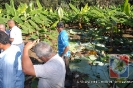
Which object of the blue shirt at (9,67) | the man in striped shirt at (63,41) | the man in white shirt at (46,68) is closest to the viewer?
the man in white shirt at (46,68)

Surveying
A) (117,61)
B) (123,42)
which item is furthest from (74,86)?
(123,42)

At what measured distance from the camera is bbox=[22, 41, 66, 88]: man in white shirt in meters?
2.53

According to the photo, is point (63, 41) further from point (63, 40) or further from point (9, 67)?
point (9, 67)

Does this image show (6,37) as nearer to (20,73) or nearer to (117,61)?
(20,73)

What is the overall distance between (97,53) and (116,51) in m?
1.41

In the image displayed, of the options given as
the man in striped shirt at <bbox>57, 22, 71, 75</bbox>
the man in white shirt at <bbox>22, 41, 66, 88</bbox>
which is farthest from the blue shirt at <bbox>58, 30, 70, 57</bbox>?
the man in white shirt at <bbox>22, 41, 66, 88</bbox>

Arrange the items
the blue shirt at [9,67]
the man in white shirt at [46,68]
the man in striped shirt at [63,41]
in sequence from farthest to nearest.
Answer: the man in striped shirt at [63,41]
the blue shirt at [9,67]
the man in white shirt at [46,68]

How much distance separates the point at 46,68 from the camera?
2.55 m

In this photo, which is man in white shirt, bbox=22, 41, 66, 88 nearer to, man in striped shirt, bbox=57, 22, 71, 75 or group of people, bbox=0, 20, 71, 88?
group of people, bbox=0, 20, 71, 88

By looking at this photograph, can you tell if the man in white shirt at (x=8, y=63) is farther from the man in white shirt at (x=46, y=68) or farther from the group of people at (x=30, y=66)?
the man in white shirt at (x=46, y=68)

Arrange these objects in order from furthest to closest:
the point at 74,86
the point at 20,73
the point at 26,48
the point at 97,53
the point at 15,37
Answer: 1. the point at 97,53
2. the point at 15,37
3. the point at 74,86
4. the point at 20,73
5. the point at 26,48

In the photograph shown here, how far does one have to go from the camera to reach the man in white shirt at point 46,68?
2.53m

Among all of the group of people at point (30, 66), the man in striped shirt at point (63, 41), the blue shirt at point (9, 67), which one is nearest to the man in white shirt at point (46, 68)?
the group of people at point (30, 66)

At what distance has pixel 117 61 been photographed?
3.45 m
